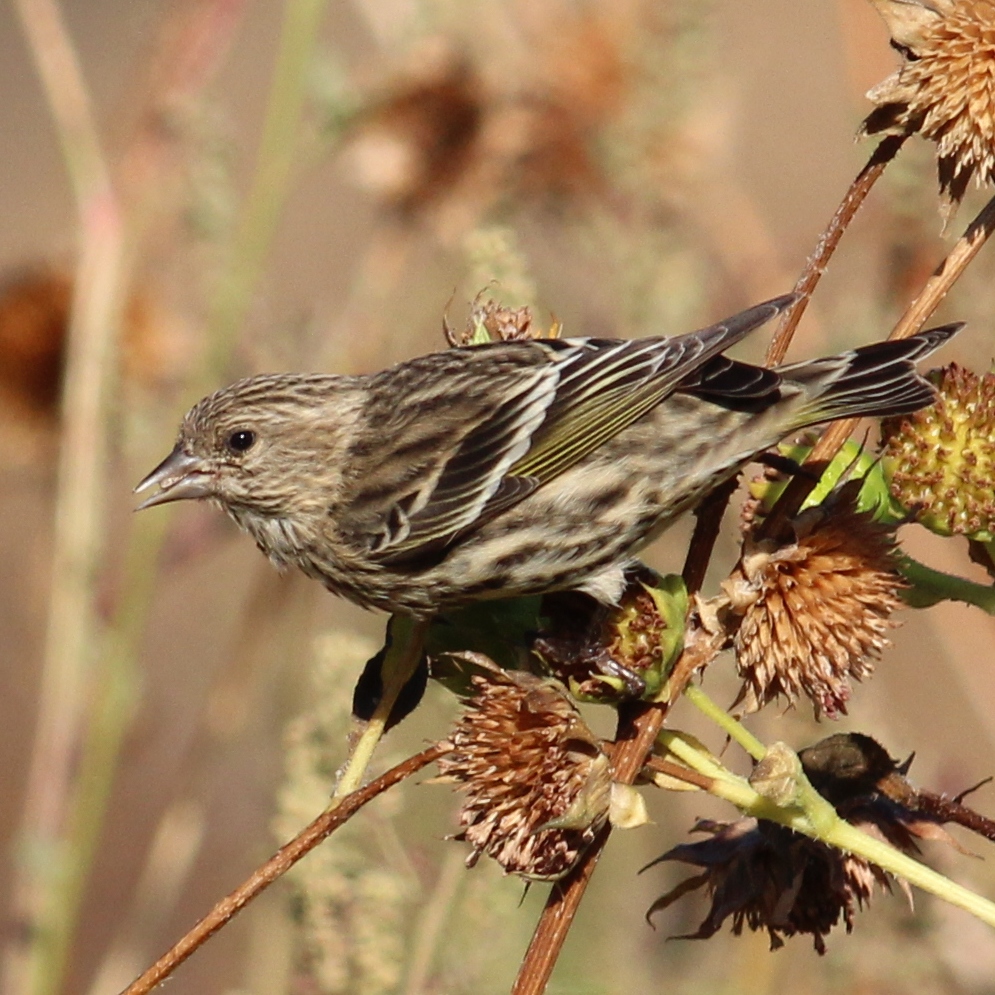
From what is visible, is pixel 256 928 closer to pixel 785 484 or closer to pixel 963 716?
pixel 785 484

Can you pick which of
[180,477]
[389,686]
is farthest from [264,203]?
[389,686]

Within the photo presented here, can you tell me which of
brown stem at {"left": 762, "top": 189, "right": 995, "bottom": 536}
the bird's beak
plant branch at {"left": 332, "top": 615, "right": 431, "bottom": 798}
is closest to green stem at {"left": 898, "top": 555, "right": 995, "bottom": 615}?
brown stem at {"left": 762, "top": 189, "right": 995, "bottom": 536}

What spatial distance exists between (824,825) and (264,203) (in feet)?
8.31

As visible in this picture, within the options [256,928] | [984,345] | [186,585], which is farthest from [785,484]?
[186,585]

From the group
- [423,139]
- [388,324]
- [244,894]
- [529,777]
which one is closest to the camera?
[244,894]

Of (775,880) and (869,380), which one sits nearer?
(775,880)

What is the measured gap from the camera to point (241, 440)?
4.06 metres

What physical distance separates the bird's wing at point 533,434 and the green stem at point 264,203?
70cm

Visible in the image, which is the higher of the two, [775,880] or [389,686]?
[389,686]

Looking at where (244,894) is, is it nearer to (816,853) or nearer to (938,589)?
(816,853)

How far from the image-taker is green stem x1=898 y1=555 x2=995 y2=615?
2383 millimetres

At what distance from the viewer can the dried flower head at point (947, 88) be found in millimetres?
2477

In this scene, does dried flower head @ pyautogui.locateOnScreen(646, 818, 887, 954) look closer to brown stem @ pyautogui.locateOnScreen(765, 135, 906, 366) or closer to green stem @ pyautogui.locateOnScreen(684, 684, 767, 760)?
green stem @ pyautogui.locateOnScreen(684, 684, 767, 760)

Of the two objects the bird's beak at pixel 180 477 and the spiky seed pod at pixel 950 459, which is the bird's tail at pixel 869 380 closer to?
the spiky seed pod at pixel 950 459
